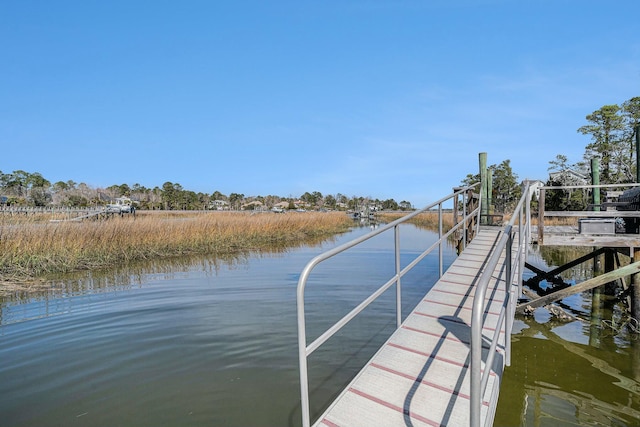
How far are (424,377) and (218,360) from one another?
267 cm

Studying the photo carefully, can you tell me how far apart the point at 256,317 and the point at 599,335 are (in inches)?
224

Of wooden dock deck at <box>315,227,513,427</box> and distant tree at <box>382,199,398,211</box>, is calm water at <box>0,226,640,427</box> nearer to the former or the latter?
wooden dock deck at <box>315,227,513,427</box>

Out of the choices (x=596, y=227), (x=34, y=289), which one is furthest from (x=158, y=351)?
(x=596, y=227)

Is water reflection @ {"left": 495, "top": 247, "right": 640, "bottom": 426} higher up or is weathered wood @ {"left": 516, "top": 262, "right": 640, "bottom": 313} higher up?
weathered wood @ {"left": 516, "top": 262, "right": 640, "bottom": 313}

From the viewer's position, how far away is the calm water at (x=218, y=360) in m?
3.27

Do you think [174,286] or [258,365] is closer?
[258,365]

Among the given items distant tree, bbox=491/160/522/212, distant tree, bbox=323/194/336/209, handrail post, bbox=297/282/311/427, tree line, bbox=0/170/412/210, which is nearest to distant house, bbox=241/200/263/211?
tree line, bbox=0/170/412/210

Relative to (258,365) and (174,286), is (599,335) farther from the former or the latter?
(174,286)

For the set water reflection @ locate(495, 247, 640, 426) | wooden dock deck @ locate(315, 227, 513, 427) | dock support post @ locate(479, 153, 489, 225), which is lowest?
water reflection @ locate(495, 247, 640, 426)

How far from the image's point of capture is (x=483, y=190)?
782 cm

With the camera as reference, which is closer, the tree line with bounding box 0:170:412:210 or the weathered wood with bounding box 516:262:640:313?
the weathered wood with bounding box 516:262:640:313

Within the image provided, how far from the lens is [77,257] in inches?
400

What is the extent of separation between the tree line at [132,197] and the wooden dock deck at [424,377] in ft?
146

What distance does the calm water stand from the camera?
3.27 meters
